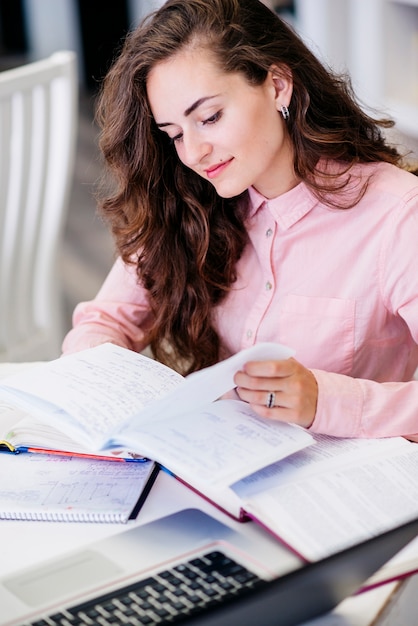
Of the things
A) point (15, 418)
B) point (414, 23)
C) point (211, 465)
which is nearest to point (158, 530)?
point (211, 465)

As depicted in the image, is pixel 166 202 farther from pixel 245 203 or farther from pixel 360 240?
pixel 360 240

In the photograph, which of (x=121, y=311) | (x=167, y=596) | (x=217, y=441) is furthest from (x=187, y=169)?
(x=167, y=596)

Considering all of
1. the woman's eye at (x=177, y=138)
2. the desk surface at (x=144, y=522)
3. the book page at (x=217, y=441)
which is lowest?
the desk surface at (x=144, y=522)

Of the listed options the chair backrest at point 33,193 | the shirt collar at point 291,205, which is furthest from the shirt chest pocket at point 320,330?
the chair backrest at point 33,193

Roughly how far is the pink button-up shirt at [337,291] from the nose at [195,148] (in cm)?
16

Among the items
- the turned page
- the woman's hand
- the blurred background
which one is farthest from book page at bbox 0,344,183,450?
the blurred background

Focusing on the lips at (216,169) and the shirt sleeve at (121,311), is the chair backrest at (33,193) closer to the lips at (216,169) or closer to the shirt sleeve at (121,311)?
the shirt sleeve at (121,311)

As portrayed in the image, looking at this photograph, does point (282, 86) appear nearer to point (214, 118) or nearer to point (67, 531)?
point (214, 118)

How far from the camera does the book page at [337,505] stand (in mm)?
947

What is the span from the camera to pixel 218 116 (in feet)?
4.27

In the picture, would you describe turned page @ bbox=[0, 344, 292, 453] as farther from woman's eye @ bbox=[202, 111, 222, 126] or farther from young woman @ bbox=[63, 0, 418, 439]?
woman's eye @ bbox=[202, 111, 222, 126]

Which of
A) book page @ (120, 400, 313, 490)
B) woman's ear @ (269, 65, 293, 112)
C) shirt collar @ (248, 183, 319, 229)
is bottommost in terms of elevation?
book page @ (120, 400, 313, 490)

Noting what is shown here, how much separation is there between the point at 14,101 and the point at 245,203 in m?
0.78

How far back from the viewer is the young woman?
130 cm
